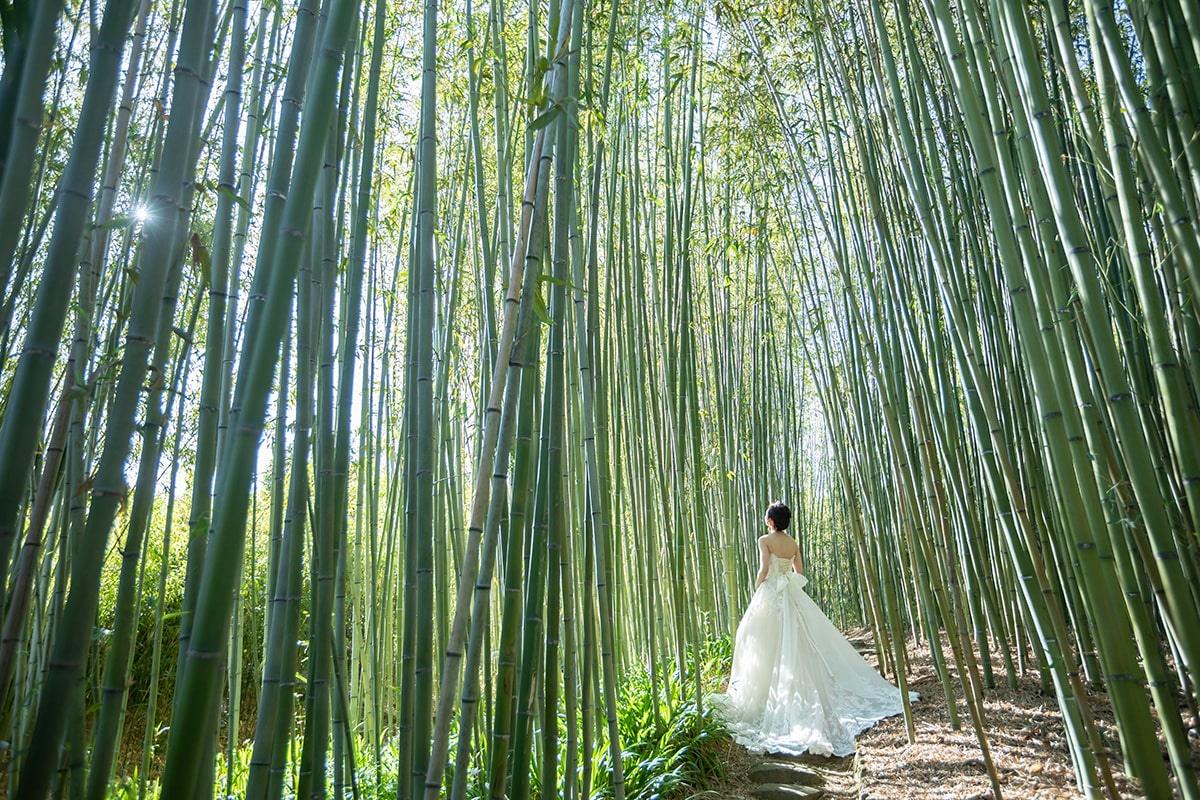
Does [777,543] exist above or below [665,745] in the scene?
above

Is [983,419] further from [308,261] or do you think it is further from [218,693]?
[218,693]

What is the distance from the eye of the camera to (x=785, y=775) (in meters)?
2.99

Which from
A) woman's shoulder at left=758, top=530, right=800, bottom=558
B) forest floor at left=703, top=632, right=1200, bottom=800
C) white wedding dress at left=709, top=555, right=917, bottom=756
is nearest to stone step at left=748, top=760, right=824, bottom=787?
forest floor at left=703, top=632, right=1200, bottom=800

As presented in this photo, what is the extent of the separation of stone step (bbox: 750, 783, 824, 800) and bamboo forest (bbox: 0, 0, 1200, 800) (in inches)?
1.1

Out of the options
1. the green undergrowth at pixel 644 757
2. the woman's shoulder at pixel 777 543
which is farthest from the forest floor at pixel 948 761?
the woman's shoulder at pixel 777 543

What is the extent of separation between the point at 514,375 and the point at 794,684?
10.1 feet

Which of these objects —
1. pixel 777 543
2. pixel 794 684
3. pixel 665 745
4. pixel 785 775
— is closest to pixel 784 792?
pixel 785 775

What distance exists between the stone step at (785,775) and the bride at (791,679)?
0.90 ft

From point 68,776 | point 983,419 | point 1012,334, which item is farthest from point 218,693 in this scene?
point 1012,334

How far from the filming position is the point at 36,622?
5.71ft

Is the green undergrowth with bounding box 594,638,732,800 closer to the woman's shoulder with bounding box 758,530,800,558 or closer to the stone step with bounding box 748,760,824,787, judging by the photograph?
the stone step with bounding box 748,760,824,787

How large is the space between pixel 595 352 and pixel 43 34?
138 centimetres

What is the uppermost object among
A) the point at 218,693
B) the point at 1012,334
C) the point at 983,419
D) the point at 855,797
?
the point at 1012,334

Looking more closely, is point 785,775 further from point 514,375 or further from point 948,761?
point 514,375
